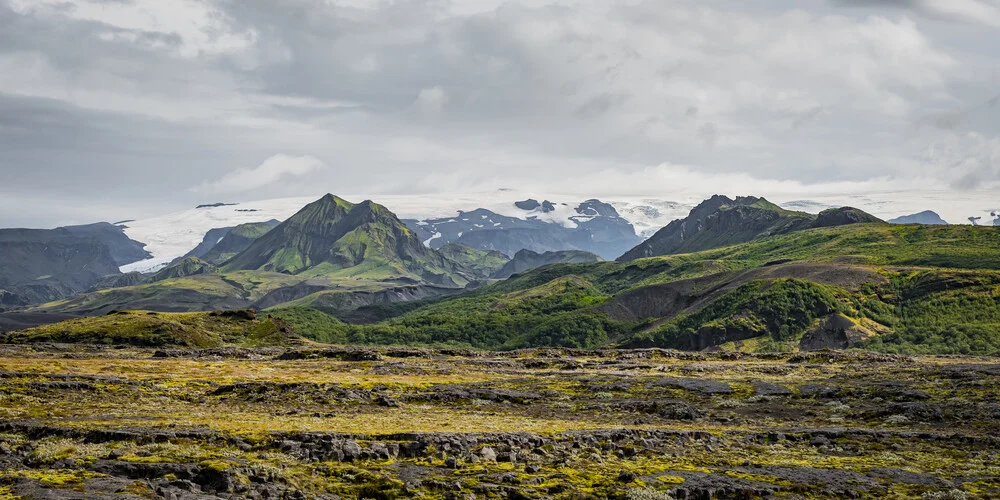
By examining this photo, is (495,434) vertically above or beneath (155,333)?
above

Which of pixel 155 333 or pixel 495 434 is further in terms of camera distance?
pixel 155 333

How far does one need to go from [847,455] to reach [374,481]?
2896cm

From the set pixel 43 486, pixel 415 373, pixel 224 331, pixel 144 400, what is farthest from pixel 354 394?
pixel 224 331

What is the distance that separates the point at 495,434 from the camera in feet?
157

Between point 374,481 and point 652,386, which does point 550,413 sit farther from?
point 374,481

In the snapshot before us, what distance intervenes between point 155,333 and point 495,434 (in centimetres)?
14947

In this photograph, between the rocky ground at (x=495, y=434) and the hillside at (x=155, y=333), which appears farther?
the hillside at (x=155, y=333)

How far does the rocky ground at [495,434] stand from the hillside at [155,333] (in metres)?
76.9

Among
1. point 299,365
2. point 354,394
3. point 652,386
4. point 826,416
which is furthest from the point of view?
point 299,365

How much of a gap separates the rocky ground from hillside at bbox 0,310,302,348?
76.9 meters

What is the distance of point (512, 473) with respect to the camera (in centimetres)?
3894

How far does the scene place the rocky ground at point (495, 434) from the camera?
35.8m

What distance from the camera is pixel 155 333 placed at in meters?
175

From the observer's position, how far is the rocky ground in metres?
35.8
